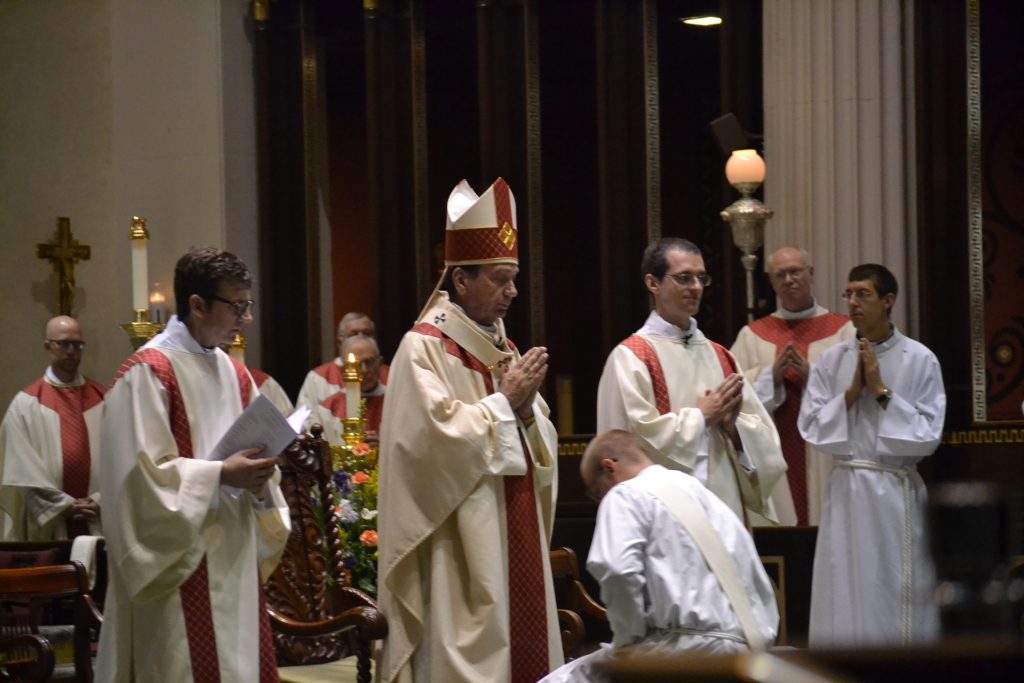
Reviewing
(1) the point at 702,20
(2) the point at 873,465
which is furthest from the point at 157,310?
(1) the point at 702,20

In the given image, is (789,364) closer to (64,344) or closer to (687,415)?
(687,415)

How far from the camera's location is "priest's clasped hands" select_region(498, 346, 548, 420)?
4.86 metres

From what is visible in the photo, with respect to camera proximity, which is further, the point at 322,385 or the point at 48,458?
the point at 322,385

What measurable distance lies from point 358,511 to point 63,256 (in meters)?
5.70

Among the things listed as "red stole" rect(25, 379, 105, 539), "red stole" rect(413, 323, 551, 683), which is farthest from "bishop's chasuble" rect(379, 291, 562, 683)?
"red stole" rect(25, 379, 105, 539)

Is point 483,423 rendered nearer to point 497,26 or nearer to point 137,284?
point 137,284

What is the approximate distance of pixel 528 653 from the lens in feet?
16.0

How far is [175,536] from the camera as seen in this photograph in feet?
14.2

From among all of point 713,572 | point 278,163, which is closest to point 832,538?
point 713,572

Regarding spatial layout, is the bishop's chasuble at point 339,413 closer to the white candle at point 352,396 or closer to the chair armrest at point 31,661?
the white candle at point 352,396

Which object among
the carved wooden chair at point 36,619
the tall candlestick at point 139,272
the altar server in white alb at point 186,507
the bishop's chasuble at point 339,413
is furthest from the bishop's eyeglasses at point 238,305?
the bishop's chasuble at point 339,413

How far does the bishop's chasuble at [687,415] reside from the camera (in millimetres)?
5730

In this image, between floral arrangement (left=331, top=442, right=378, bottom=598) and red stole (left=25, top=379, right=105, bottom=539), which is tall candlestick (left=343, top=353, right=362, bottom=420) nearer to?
floral arrangement (left=331, top=442, right=378, bottom=598)

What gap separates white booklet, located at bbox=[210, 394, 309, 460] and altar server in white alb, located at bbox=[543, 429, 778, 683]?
94cm
